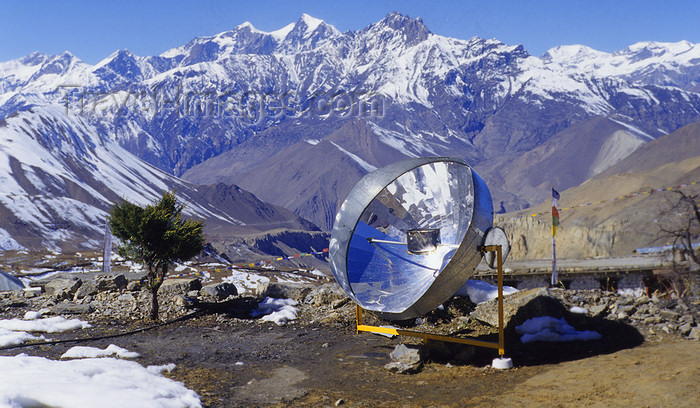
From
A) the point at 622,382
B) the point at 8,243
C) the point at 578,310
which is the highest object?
the point at 578,310

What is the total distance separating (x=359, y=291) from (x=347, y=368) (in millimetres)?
1978

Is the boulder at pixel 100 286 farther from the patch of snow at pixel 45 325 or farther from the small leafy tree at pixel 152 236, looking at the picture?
the patch of snow at pixel 45 325

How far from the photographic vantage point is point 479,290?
783 inches

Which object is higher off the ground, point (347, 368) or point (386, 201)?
point (386, 201)

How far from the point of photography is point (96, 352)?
16.5 meters

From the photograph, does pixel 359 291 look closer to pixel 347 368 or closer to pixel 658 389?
pixel 347 368

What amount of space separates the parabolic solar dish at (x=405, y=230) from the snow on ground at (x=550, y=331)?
303cm

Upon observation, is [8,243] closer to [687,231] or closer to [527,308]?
[687,231]

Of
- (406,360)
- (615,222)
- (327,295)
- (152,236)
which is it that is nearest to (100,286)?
(152,236)

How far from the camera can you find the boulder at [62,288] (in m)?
26.2

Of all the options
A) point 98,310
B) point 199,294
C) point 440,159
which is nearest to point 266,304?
point 199,294

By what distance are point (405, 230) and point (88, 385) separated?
337 inches

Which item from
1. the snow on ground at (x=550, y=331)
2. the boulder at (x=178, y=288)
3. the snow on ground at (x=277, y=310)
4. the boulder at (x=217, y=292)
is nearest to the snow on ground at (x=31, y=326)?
the boulder at (x=178, y=288)

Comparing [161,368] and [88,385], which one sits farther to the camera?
[161,368]
